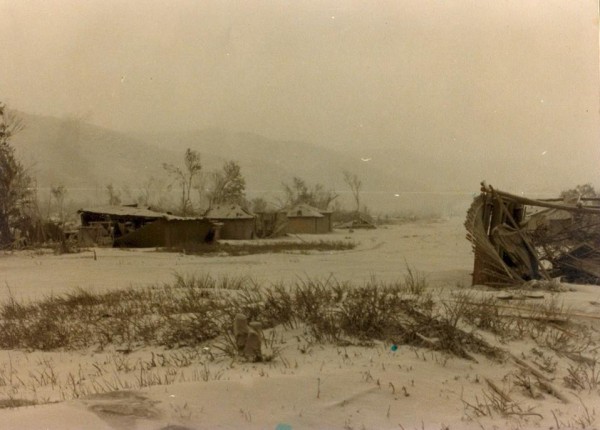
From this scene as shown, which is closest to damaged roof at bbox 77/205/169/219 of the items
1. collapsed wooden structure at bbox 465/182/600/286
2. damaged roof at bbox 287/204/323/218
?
damaged roof at bbox 287/204/323/218

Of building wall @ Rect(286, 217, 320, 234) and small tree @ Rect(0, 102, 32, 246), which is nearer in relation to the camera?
small tree @ Rect(0, 102, 32, 246)

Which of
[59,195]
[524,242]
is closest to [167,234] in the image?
[59,195]

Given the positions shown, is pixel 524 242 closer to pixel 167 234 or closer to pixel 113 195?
pixel 167 234

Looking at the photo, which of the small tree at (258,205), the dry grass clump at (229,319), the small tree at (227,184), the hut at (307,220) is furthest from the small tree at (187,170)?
the hut at (307,220)

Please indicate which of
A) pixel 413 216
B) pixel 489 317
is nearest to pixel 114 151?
pixel 489 317

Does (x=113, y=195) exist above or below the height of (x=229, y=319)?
above

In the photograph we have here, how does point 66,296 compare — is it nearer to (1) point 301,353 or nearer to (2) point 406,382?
(1) point 301,353

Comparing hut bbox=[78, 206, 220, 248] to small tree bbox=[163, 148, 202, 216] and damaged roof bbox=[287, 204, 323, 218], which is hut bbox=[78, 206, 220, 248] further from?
damaged roof bbox=[287, 204, 323, 218]
